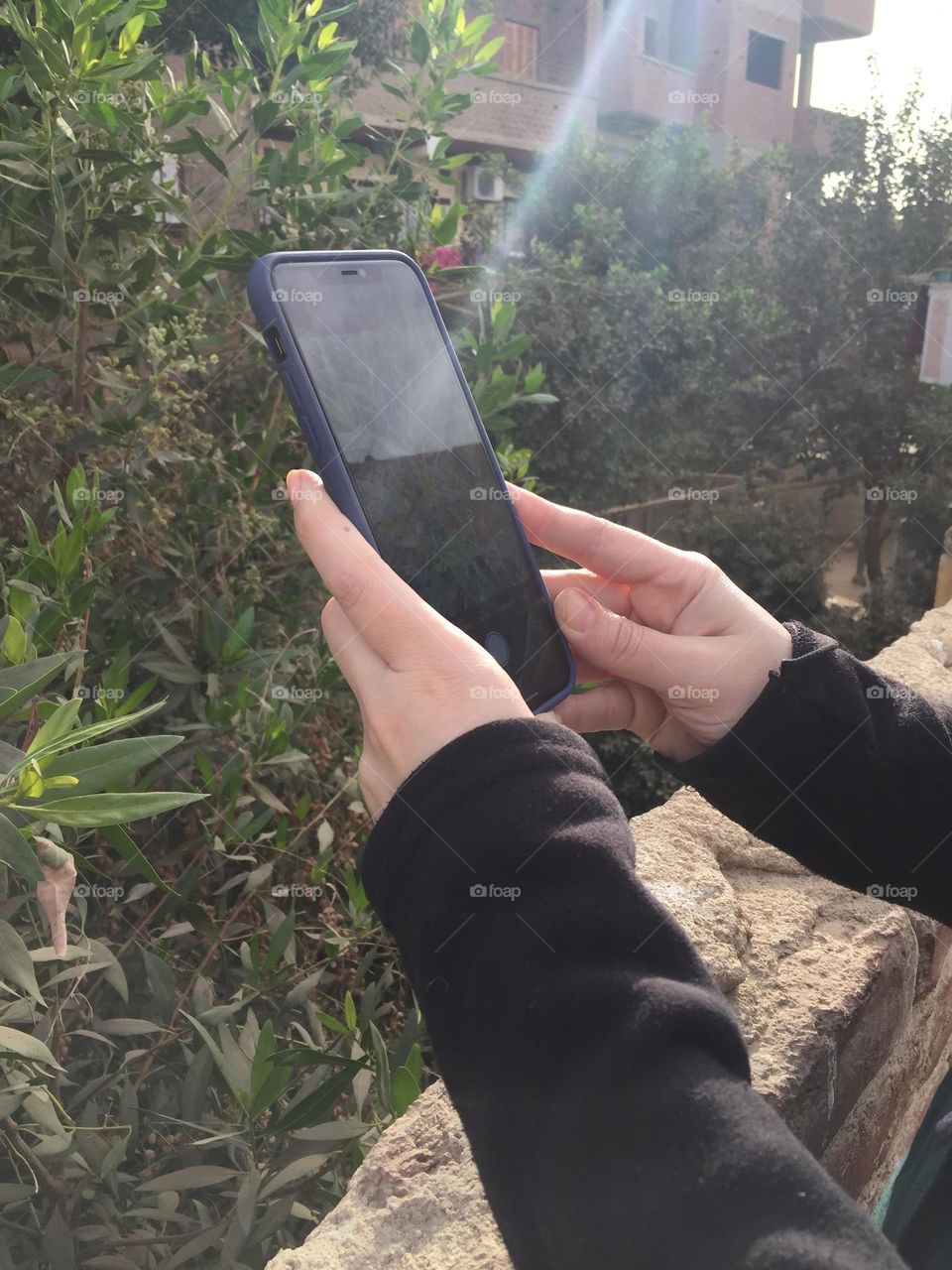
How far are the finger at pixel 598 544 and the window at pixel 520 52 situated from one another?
48.6ft

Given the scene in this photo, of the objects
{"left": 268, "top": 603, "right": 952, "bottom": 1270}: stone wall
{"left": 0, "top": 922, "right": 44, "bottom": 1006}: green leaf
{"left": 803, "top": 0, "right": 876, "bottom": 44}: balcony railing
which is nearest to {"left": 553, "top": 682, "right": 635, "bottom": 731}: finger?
{"left": 268, "top": 603, "right": 952, "bottom": 1270}: stone wall

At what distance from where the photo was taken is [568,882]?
2.44 ft

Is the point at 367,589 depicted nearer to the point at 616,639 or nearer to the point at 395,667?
the point at 395,667

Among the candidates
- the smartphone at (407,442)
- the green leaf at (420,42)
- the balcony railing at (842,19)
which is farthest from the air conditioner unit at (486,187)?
the balcony railing at (842,19)

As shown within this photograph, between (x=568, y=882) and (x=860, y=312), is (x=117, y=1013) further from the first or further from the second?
(x=860, y=312)

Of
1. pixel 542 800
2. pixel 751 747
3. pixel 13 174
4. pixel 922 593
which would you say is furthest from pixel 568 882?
pixel 922 593

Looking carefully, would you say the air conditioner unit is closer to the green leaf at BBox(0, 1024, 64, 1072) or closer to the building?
the building

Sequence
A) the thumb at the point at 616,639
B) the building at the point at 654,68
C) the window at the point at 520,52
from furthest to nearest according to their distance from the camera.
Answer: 1. the window at the point at 520,52
2. the building at the point at 654,68
3. the thumb at the point at 616,639

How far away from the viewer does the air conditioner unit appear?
1087 centimetres

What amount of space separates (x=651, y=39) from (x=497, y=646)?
18.5 m

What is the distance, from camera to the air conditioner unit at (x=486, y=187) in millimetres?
10867

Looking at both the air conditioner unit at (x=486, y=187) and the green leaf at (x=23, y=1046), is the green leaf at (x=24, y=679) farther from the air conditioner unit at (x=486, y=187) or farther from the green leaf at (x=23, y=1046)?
the air conditioner unit at (x=486, y=187)

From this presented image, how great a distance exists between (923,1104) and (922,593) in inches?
290

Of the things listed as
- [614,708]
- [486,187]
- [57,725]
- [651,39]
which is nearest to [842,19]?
[651,39]
